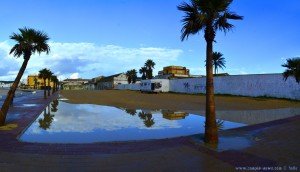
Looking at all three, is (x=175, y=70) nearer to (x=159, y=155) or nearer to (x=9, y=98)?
(x=9, y=98)

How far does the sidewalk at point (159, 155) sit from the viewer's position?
25.7ft

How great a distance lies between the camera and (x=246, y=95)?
1690 inches

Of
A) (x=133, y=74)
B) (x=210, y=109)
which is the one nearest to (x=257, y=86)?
(x=210, y=109)

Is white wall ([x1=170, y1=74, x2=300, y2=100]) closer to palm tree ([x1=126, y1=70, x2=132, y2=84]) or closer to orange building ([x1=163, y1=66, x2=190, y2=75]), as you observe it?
orange building ([x1=163, y1=66, x2=190, y2=75])

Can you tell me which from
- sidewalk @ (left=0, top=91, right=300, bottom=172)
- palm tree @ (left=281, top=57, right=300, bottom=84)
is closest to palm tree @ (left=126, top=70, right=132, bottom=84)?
palm tree @ (left=281, top=57, right=300, bottom=84)

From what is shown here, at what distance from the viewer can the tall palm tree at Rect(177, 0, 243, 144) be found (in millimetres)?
10914

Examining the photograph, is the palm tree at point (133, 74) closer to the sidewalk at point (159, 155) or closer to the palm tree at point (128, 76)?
the palm tree at point (128, 76)

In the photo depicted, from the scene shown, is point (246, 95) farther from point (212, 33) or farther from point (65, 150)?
point (65, 150)

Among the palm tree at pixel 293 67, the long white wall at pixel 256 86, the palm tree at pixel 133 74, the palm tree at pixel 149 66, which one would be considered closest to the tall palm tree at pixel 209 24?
the palm tree at pixel 293 67

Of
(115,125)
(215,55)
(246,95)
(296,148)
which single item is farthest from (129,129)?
(215,55)

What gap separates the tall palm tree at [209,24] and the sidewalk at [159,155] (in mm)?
754

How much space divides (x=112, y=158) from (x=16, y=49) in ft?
34.1

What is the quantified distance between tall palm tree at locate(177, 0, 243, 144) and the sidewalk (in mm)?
754

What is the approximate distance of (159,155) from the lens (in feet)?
30.1
